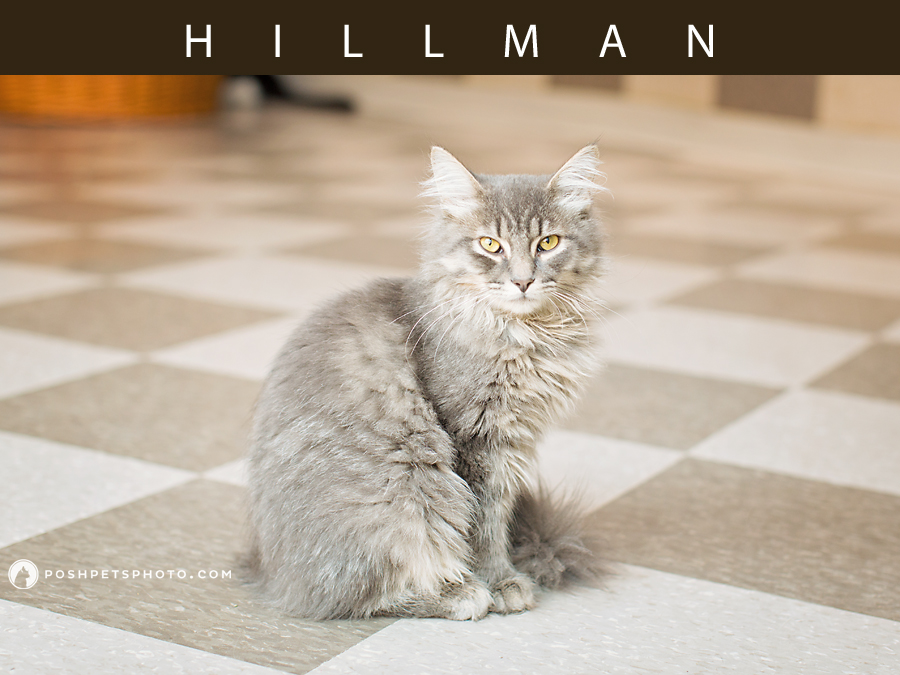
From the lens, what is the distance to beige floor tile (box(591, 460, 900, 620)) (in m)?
1.54

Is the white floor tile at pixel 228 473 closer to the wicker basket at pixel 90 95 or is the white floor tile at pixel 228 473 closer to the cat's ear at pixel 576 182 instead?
the cat's ear at pixel 576 182

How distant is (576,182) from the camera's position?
4.91ft

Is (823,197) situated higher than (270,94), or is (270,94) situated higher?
(270,94)

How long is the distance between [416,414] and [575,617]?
0.35 metres

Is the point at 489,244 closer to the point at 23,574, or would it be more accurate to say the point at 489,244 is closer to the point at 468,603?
the point at 468,603

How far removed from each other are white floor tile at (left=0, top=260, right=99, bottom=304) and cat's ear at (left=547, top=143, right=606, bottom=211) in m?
1.96

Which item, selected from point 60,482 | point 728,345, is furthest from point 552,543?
point 728,345

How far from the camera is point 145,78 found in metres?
6.48

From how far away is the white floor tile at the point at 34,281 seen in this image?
2975 mm

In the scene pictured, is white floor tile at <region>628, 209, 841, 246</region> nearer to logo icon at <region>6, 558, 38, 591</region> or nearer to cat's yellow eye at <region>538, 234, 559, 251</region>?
cat's yellow eye at <region>538, 234, 559, 251</region>

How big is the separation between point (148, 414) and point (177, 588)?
0.74m

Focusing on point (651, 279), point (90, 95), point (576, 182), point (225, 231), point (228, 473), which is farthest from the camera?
point (90, 95)

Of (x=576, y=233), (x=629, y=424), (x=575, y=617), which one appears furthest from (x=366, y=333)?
(x=629, y=424)
